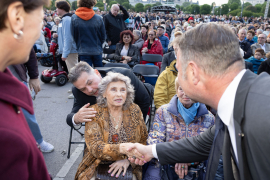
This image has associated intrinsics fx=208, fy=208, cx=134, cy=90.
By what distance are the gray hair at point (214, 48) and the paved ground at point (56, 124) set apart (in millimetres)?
2480

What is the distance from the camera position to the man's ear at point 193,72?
1176 millimetres

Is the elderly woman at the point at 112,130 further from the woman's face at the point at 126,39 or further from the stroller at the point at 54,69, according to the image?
the stroller at the point at 54,69

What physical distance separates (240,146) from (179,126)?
1381mm

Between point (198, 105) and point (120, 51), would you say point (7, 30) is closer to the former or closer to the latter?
point (198, 105)

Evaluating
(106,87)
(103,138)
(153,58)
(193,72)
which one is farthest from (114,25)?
(193,72)

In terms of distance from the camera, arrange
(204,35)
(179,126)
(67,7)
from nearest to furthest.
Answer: (204,35) → (179,126) → (67,7)

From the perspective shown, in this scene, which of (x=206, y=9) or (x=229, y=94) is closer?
(x=229, y=94)

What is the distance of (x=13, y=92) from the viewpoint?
0.74 m

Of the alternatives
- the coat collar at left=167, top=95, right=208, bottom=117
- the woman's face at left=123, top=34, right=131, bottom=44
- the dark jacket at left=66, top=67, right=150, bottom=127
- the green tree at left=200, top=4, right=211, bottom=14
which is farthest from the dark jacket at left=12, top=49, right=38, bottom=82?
Answer: the green tree at left=200, top=4, right=211, bottom=14

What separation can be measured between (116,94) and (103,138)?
49cm

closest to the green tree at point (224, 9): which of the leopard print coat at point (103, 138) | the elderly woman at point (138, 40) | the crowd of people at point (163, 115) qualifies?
the elderly woman at point (138, 40)

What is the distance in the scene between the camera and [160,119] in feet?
7.82

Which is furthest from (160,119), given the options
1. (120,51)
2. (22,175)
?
(120,51)

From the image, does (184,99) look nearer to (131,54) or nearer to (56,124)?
(56,124)
